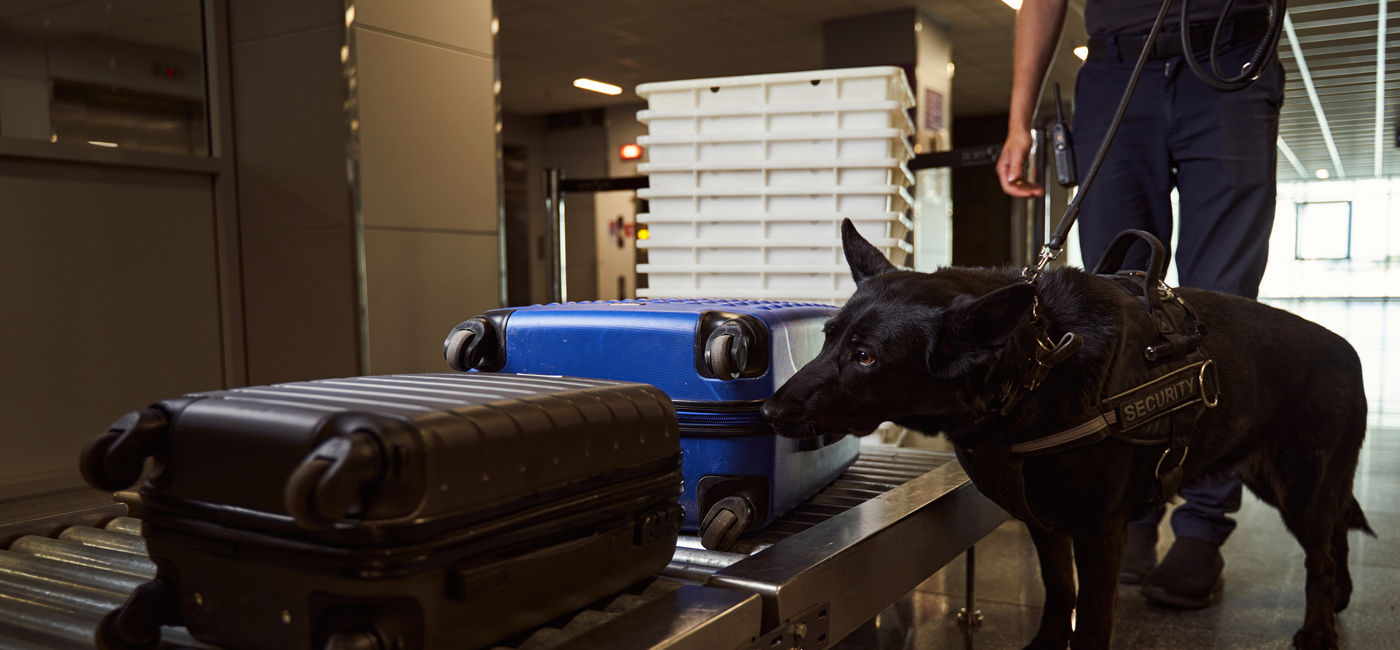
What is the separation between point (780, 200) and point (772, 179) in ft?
0.21

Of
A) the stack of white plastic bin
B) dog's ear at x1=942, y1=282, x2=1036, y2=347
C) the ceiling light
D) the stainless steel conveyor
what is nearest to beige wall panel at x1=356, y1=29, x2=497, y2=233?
the stack of white plastic bin

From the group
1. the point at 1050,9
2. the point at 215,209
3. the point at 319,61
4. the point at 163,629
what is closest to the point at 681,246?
the point at 1050,9

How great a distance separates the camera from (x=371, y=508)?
82 cm

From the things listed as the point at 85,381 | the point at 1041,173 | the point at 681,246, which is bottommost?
the point at 85,381

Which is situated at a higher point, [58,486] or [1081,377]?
[1081,377]

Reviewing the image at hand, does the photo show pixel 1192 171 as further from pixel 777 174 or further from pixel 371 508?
pixel 371 508

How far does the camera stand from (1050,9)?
240cm

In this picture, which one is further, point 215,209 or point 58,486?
point 215,209

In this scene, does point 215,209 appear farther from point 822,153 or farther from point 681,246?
point 822,153

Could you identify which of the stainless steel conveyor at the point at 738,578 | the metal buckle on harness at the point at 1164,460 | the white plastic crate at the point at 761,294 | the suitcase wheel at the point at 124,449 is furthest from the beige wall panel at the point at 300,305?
the metal buckle on harness at the point at 1164,460

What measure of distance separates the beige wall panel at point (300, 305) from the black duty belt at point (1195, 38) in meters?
3.52

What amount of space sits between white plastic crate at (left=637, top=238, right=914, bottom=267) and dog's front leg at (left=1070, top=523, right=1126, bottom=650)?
49.4 inches

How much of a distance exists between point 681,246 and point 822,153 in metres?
0.48

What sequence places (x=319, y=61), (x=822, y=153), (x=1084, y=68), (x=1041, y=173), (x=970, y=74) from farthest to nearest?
(x=970, y=74), (x=319, y=61), (x=1041, y=173), (x=822, y=153), (x=1084, y=68)
